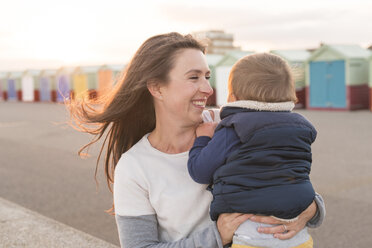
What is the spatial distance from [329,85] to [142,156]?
61.5ft

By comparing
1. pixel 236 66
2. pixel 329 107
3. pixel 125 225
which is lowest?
pixel 329 107

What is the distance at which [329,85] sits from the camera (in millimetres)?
19875

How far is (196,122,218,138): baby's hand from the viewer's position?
2244mm

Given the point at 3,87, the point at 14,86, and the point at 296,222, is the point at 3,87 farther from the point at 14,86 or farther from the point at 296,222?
the point at 296,222

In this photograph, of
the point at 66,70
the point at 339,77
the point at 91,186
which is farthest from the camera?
the point at 66,70

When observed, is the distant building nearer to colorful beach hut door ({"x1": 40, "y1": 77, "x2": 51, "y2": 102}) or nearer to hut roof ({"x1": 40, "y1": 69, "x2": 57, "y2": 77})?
hut roof ({"x1": 40, "y1": 69, "x2": 57, "y2": 77})

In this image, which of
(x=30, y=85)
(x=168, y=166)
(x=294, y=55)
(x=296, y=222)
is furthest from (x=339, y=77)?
(x=30, y=85)

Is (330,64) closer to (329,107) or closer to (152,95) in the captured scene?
(329,107)

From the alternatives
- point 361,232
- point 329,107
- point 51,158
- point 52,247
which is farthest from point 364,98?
point 52,247

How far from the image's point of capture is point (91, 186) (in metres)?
7.28

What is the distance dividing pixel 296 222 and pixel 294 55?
21.6m

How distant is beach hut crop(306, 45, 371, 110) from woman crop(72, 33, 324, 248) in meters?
18.0

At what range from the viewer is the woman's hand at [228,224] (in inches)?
80.5

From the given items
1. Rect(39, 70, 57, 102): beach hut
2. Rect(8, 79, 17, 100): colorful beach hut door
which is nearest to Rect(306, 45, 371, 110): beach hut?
Rect(39, 70, 57, 102): beach hut
